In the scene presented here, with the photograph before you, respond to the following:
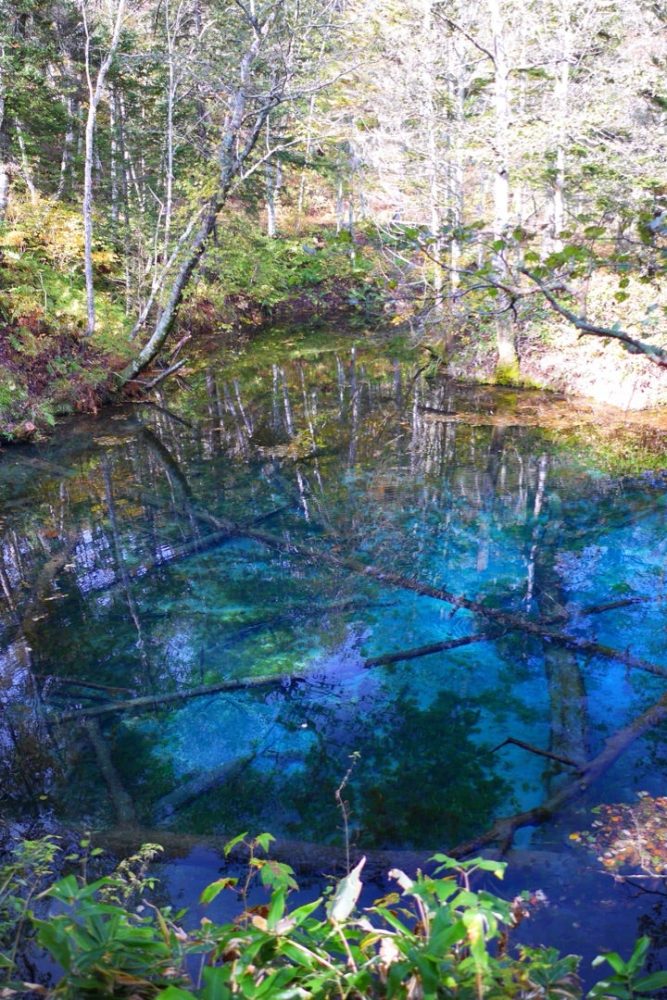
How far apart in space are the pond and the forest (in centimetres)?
4

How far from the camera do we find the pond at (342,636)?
4523 millimetres

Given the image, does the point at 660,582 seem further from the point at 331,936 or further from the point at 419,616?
the point at 331,936

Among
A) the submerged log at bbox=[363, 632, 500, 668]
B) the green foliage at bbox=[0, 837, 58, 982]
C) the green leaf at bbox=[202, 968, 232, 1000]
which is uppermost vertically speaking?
the green leaf at bbox=[202, 968, 232, 1000]

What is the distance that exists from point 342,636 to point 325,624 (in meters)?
0.27

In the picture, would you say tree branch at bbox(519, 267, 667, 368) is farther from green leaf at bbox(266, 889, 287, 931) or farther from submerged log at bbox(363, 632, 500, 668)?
submerged log at bbox(363, 632, 500, 668)

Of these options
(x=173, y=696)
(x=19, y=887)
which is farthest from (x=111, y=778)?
(x=19, y=887)

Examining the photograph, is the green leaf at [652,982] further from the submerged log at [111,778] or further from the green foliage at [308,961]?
the submerged log at [111,778]

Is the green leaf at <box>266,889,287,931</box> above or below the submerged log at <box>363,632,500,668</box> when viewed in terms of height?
above

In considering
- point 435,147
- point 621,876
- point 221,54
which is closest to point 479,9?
point 435,147

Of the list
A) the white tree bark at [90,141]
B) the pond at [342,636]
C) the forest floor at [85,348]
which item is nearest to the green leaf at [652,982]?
the pond at [342,636]

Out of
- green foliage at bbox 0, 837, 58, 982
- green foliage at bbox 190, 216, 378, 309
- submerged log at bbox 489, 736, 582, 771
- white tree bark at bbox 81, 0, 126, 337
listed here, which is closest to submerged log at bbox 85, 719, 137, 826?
green foliage at bbox 0, 837, 58, 982

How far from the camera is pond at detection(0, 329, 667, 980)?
14.8ft

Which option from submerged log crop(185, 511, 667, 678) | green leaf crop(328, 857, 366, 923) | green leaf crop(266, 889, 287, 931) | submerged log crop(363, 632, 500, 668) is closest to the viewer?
green leaf crop(266, 889, 287, 931)

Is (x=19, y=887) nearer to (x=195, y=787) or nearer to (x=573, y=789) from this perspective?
(x=195, y=787)
